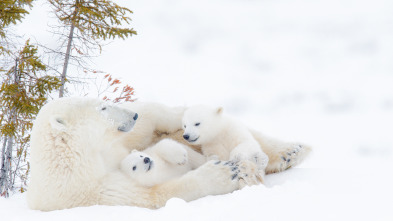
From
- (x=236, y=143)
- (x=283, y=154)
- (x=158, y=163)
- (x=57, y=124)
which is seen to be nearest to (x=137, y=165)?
(x=158, y=163)

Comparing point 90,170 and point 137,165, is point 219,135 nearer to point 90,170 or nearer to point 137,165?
point 137,165

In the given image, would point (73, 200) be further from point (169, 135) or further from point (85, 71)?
point (85, 71)

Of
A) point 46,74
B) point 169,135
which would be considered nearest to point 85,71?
point 46,74

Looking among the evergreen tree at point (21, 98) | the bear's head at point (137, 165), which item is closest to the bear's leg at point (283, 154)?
the bear's head at point (137, 165)

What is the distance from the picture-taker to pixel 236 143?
3221mm

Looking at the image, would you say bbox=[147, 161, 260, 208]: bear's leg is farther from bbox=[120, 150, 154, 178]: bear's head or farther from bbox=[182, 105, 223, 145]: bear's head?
bbox=[182, 105, 223, 145]: bear's head

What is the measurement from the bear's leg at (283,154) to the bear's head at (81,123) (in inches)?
45.7

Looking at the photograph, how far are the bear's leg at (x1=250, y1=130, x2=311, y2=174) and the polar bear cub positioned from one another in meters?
0.15

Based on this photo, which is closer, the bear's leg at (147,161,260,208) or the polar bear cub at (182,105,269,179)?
the bear's leg at (147,161,260,208)

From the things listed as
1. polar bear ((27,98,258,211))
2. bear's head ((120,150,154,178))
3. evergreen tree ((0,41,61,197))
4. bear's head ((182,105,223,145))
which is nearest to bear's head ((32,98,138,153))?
polar bear ((27,98,258,211))

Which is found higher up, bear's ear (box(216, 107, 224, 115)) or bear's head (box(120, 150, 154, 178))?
bear's ear (box(216, 107, 224, 115))

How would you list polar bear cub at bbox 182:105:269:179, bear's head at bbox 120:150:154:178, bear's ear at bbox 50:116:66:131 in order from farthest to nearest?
polar bear cub at bbox 182:105:269:179 < bear's head at bbox 120:150:154:178 < bear's ear at bbox 50:116:66:131

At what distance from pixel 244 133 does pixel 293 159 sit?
44 cm

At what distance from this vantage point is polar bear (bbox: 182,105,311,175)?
116 inches
